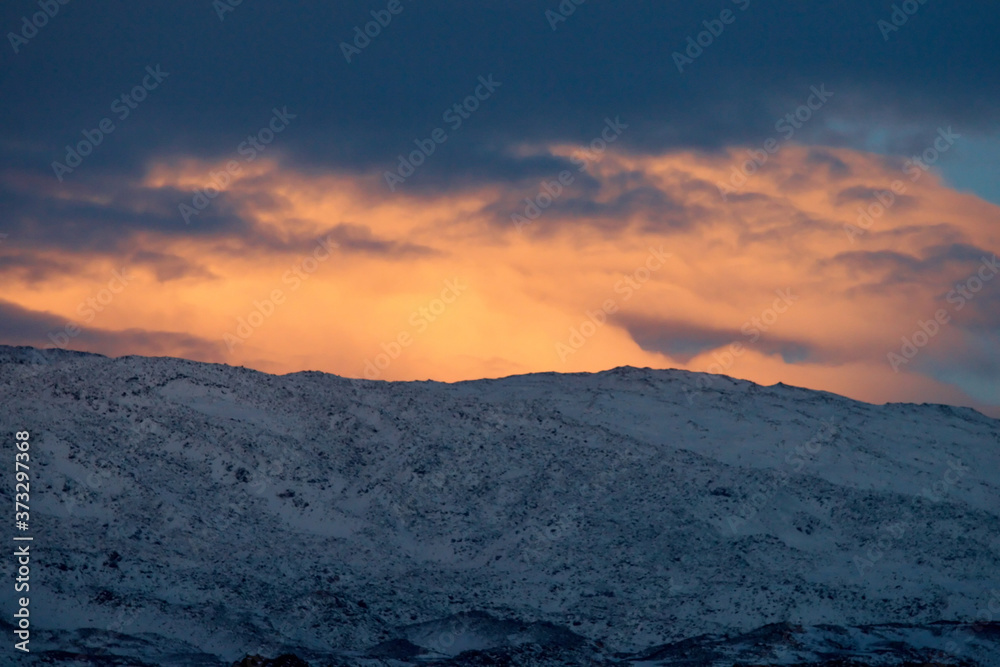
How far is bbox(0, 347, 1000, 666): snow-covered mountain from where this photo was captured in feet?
126

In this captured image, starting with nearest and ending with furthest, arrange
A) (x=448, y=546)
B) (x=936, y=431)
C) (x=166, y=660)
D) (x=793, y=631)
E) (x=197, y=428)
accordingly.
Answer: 1. (x=166, y=660)
2. (x=793, y=631)
3. (x=448, y=546)
4. (x=197, y=428)
5. (x=936, y=431)

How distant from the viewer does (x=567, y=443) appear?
5622 centimetres

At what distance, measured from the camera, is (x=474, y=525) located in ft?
165

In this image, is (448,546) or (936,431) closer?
(448,546)

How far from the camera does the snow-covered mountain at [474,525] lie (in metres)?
38.4

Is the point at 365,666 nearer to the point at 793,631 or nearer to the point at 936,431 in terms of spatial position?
the point at 793,631

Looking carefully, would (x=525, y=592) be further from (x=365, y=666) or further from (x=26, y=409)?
(x=26, y=409)

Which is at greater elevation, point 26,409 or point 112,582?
point 26,409

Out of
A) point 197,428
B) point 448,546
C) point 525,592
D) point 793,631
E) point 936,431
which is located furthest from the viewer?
point 936,431

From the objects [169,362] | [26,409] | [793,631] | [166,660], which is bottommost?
[166,660]

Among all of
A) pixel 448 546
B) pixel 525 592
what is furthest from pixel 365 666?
pixel 448 546

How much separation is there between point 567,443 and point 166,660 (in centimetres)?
2630

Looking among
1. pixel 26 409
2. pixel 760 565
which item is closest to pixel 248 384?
pixel 26 409

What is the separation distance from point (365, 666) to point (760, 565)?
2011 cm
